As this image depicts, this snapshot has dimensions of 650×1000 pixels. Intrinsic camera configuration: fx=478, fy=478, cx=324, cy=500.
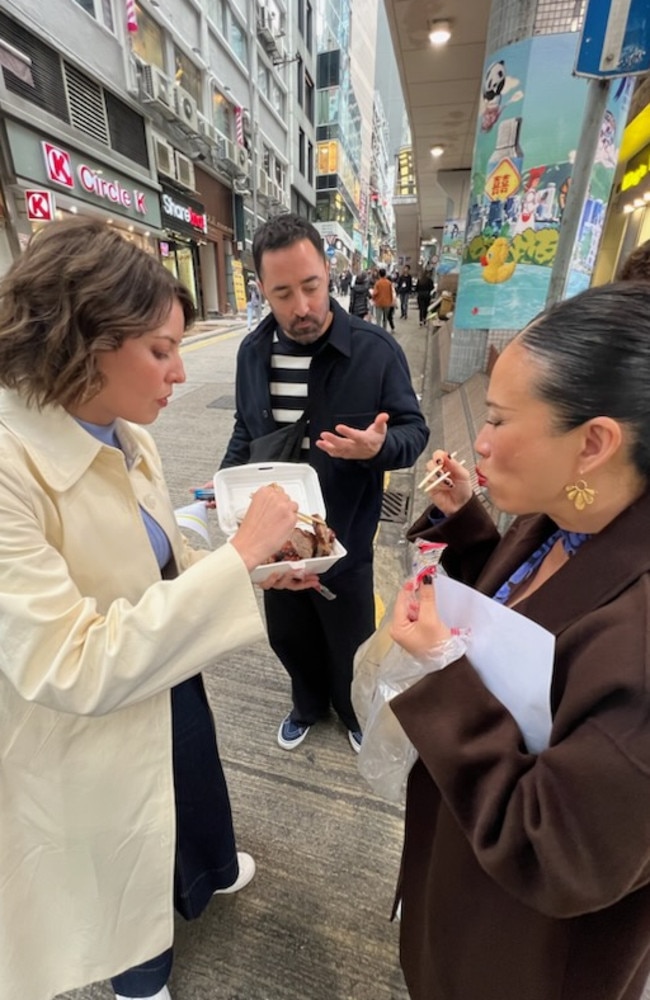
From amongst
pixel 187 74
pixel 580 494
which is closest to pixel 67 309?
pixel 580 494

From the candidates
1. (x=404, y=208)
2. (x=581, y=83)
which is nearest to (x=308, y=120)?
(x=404, y=208)

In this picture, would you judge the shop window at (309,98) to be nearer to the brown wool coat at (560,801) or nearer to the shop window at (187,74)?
the shop window at (187,74)

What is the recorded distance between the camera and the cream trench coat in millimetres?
837

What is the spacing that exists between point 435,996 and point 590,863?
86 centimetres

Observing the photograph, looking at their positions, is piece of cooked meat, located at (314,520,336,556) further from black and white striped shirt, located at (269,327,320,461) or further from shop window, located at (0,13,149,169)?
shop window, located at (0,13,149,169)

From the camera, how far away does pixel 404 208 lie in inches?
1053

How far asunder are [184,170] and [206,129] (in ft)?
6.62

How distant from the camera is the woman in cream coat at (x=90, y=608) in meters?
0.85

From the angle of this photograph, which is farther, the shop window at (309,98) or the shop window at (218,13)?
the shop window at (309,98)

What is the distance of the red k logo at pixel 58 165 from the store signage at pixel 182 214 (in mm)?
4721

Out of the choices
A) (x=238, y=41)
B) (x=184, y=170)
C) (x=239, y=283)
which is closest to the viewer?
(x=184, y=170)

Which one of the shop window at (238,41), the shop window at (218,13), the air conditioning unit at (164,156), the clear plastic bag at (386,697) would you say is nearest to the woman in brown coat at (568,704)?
the clear plastic bag at (386,697)

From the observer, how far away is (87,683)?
2.74 ft

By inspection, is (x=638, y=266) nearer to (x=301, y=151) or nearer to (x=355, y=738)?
(x=355, y=738)
